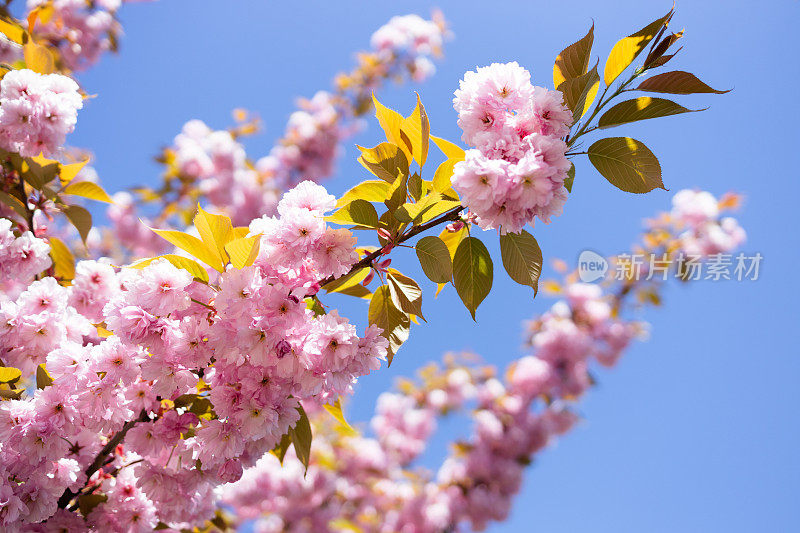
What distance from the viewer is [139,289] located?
86 centimetres

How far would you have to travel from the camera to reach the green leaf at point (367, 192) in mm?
935

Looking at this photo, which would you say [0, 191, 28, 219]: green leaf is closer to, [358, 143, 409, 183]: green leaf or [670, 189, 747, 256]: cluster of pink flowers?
[358, 143, 409, 183]: green leaf

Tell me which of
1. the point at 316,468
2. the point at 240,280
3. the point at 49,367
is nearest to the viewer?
the point at 240,280

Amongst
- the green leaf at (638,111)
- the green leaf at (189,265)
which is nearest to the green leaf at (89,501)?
the green leaf at (189,265)

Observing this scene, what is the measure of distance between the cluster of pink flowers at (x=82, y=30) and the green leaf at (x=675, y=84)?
2661 millimetres

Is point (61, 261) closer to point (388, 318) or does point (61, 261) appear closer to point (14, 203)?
point (14, 203)

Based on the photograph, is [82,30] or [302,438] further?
[82,30]

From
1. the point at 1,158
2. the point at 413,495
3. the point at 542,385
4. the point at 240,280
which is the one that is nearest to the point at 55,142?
the point at 1,158

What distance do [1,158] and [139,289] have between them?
2.82 ft

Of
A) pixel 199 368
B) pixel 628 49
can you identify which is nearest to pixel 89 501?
pixel 199 368

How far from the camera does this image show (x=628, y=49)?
33.7 inches

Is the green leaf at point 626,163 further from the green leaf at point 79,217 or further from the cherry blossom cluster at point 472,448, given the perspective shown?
the cherry blossom cluster at point 472,448

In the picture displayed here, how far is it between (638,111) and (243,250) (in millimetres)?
675

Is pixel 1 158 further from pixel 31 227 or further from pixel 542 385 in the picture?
pixel 542 385
